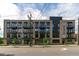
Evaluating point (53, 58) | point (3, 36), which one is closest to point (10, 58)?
point (3, 36)

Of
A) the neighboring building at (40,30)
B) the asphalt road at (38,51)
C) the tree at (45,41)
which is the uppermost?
the neighboring building at (40,30)

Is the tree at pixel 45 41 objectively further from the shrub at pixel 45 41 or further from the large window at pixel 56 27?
the large window at pixel 56 27

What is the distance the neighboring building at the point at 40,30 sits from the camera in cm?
164

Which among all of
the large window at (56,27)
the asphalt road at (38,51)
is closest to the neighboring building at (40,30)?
the large window at (56,27)

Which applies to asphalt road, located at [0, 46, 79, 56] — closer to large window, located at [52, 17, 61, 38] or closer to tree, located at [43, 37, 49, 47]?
tree, located at [43, 37, 49, 47]

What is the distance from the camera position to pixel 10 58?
1.65m

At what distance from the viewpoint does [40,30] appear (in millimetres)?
1698

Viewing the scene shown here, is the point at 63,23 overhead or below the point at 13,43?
overhead

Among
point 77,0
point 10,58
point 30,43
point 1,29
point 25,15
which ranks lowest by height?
point 10,58

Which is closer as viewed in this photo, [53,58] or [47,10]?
[53,58]

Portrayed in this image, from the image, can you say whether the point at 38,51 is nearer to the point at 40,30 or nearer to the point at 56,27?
the point at 40,30

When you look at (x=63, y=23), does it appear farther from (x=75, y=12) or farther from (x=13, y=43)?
(x=13, y=43)

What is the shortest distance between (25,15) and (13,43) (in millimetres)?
431

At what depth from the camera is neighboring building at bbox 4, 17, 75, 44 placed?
1643mm
